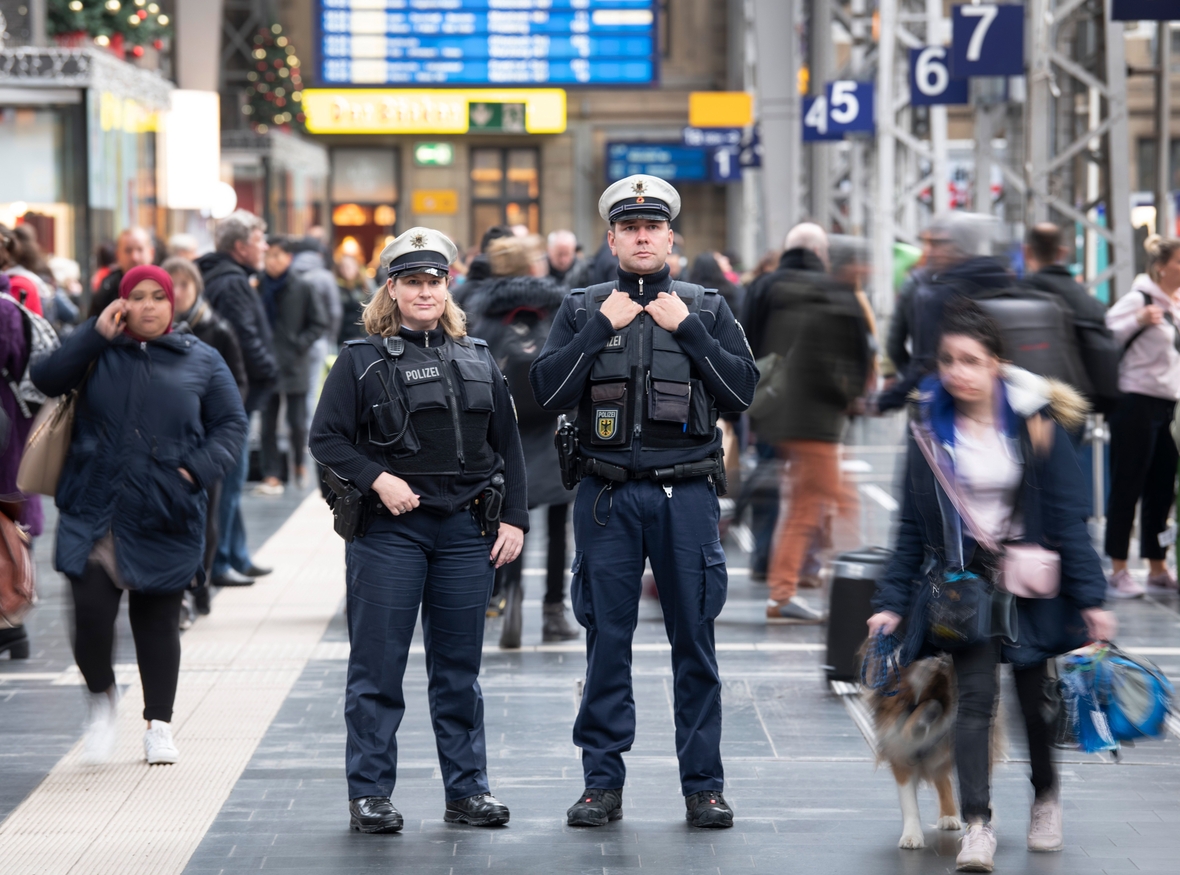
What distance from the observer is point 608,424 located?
17.1 feet

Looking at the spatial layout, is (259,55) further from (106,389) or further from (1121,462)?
(106,389)

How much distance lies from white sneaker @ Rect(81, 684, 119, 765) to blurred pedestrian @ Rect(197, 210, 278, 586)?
3.40 m

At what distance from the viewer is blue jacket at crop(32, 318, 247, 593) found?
231 inches

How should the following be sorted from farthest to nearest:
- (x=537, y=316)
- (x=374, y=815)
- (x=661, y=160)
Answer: (x=661, y=160)
(x=537, y=316)
(x=374, y=815)

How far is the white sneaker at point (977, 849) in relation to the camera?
4.72 meters

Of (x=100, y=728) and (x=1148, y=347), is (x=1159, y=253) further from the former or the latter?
(x=100, y=728)

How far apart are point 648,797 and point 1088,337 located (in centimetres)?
360

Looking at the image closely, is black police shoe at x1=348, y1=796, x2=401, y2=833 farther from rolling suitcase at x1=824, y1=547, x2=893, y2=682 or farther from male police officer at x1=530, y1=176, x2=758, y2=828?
rolling suitcase at x1=824, y1=547, x2=893, y2=682

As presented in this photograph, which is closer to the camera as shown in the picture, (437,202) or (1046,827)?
(1046,827)

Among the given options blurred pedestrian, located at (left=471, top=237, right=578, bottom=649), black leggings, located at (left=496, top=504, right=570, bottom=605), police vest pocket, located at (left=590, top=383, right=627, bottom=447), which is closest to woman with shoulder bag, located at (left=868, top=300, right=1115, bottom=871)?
police vest pocket, located at (left=590, top=383, right=627, bottom=447)

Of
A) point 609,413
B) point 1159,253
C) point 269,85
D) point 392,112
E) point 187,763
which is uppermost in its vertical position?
point 392,112

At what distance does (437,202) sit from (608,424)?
35269mm

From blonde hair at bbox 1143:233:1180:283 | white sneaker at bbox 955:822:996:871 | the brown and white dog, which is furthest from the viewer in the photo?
blonde hair at bbox 1143:233:1180:283

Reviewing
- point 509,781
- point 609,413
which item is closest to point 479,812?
point 509,781
